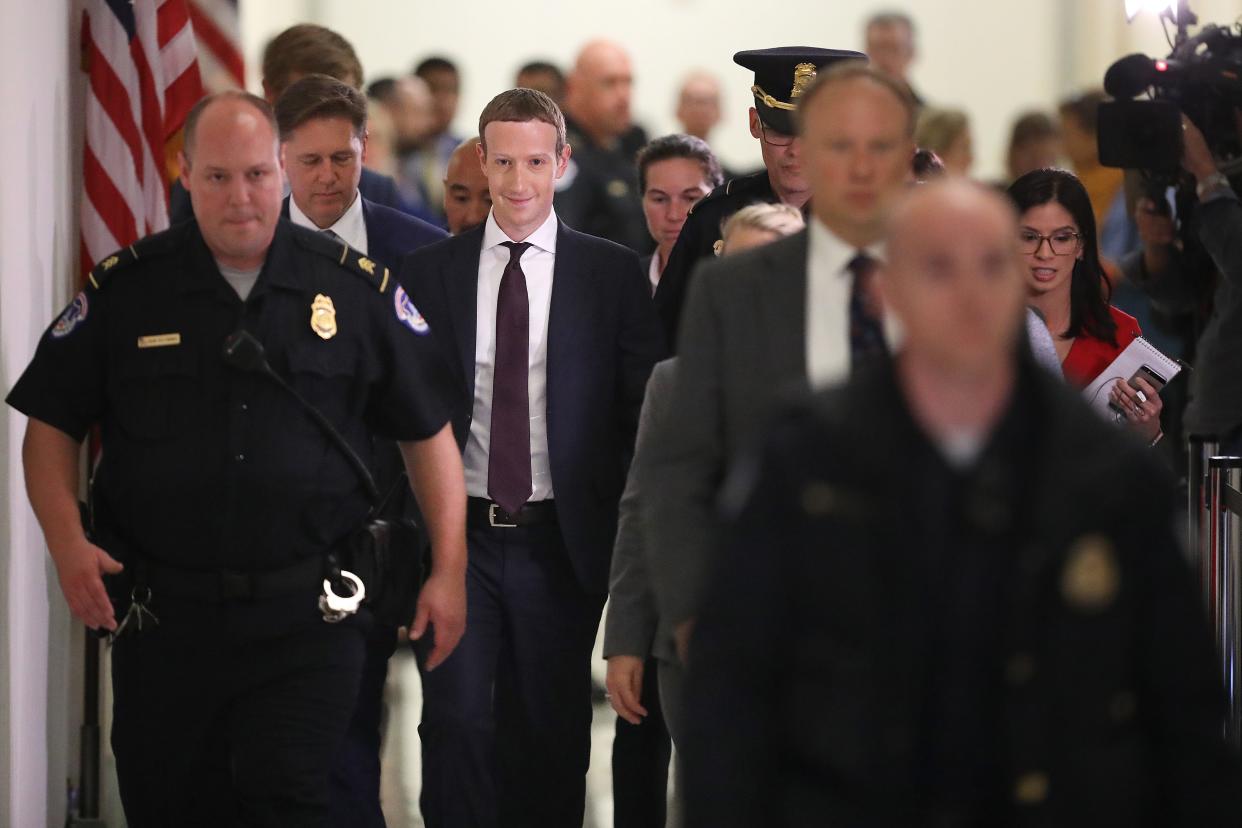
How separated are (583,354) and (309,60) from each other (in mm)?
1636

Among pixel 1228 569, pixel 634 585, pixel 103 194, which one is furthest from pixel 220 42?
pixel 1228 569

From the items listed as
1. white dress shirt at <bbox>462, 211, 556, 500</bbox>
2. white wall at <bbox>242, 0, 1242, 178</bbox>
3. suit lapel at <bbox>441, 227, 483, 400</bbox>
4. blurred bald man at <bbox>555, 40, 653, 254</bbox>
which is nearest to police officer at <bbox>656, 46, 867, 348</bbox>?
white dress shirt at <bbox>462, 211, 556, 500</bbox>

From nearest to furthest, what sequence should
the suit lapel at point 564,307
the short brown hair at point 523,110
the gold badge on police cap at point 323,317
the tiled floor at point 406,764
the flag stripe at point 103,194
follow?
1. the gold badge on police cap at point 323,317
2. the suit lapel at point 564,307
3. the short brown hair at point 523,110
4. the flag stripe at point 103,194
5. the tiled floor at point 406,764

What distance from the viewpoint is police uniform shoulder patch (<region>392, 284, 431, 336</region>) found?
3.81 meters

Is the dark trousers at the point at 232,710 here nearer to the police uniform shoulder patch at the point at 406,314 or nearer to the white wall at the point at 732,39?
the police uniform shoulder patch at the point at 406,314

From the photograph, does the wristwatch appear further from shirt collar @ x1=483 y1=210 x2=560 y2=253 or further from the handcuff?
the handcuff

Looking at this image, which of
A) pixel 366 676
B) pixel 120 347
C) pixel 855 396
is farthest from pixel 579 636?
pixel 855 396

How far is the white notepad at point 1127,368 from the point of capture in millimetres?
4547

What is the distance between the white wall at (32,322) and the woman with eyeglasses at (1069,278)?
222 cm

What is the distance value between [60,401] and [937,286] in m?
1.91

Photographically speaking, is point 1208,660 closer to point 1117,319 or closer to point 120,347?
point 120,347

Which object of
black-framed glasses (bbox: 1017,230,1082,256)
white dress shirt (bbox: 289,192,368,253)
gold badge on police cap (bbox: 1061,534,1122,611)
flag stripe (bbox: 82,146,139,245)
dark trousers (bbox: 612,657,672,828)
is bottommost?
dark trousers (bbox: 612,657,672,828)

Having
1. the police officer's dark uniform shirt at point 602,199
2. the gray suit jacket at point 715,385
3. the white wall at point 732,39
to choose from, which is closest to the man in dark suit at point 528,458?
the gray suit jacket at point 715,385

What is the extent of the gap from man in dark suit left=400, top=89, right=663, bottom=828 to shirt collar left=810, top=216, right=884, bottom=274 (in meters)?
1.47
